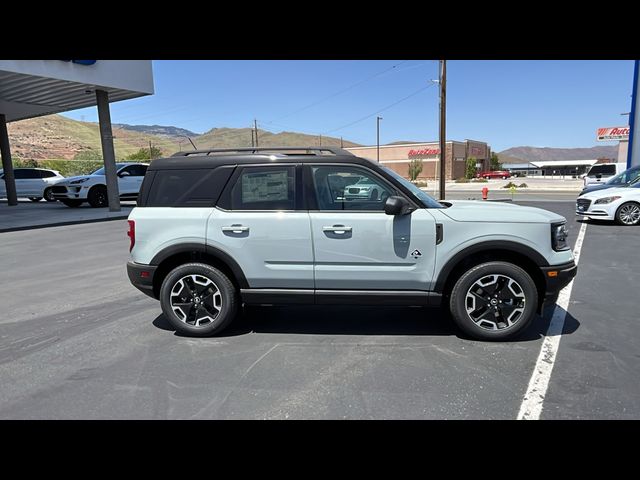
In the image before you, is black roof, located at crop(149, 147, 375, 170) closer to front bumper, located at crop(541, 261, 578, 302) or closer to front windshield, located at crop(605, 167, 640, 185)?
front bumper, located at crop(541, 261, 578, 302)

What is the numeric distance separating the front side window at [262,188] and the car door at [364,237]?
25 centimetres

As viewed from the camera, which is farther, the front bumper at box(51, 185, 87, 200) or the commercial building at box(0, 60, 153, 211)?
the front bumper at box(51, 185, 87, 200)

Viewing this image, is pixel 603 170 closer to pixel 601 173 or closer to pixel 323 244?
pixel 601 173

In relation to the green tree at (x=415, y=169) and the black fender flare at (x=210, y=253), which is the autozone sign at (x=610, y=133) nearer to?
the green tree at (x=415, y=169)

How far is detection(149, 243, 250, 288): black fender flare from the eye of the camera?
4152 mm

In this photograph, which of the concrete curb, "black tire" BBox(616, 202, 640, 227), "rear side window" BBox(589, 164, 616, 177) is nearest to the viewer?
"black tire" BBox(616, 202, 640, 227)

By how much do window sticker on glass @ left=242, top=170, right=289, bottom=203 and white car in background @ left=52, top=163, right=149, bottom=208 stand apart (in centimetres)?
1562

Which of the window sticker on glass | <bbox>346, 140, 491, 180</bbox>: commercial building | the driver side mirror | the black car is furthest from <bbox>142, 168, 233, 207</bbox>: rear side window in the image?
<bbox>346, 140, 491, 180</bbox>: commercial building

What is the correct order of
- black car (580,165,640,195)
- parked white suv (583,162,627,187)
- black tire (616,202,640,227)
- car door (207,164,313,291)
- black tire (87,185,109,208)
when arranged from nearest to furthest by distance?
car door (207,164,313,291), black tire (616,202,640,227), black car (580,165,640,195), black tire (87,185,109,208), parked white suv (583,162,627,187)

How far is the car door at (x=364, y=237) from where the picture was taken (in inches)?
155

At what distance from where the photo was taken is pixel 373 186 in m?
4.12

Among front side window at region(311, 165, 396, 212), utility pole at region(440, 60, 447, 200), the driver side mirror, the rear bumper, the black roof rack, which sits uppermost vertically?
utility pole at region(440, 60, 447, 200)
